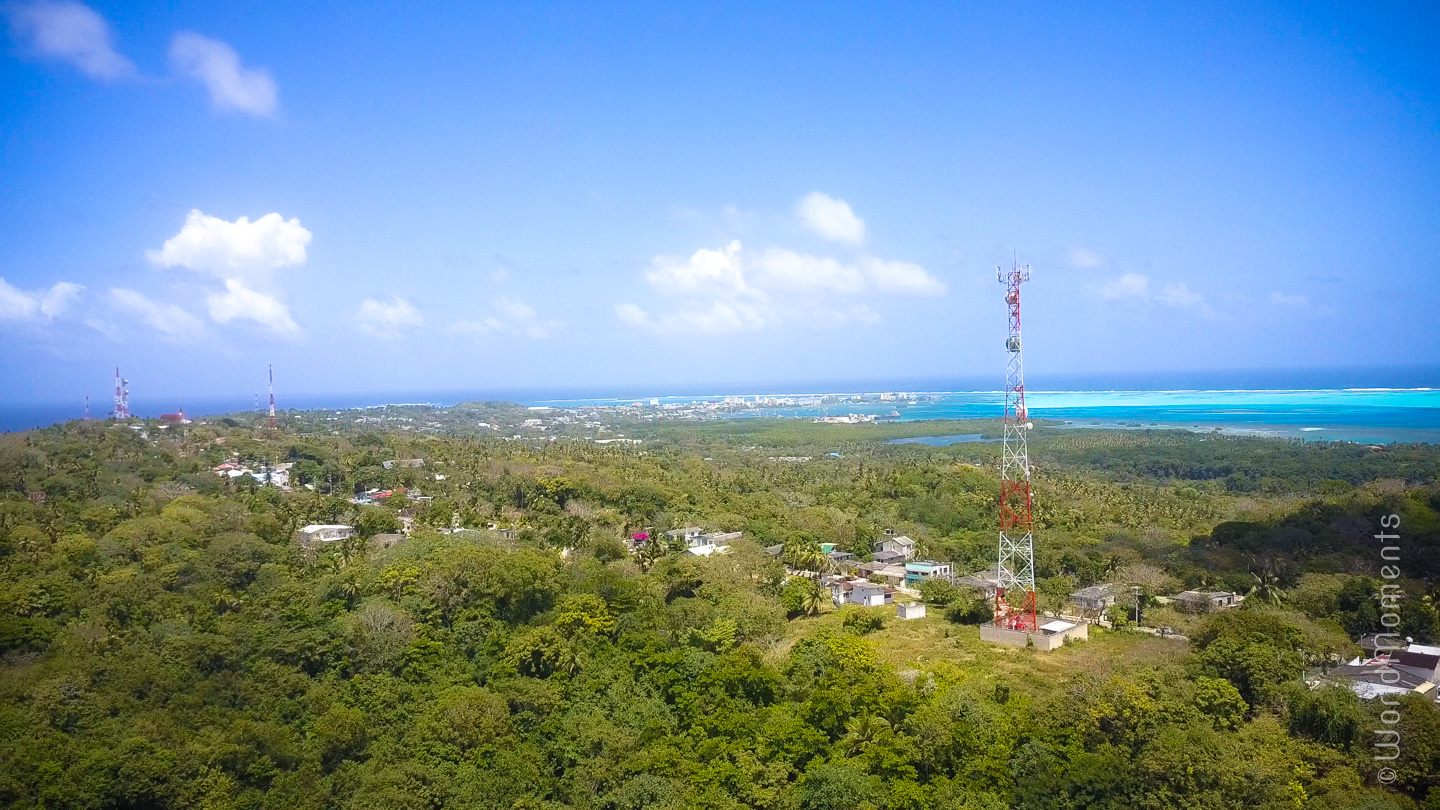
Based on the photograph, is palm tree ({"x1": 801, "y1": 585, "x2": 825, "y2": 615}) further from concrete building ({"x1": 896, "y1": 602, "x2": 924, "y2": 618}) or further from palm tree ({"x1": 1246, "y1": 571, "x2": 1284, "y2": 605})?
palm tree ({"x1": 1246, "y1": 571, "x2": 1284, "y2": 605})

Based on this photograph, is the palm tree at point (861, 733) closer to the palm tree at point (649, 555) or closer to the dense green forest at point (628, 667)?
the dense green forest at point (628, 667)

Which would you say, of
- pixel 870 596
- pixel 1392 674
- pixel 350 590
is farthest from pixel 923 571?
pixel 350 590

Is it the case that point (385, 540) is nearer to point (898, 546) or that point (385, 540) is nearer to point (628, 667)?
point (628, 667)

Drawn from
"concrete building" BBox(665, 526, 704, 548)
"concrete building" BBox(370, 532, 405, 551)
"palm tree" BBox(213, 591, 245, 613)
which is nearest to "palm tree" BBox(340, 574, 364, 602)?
"palm tree" BBox(213, 591, 245, 613)

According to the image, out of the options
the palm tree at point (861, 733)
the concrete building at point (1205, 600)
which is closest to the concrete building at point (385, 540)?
the palm tree at point (861, 733)

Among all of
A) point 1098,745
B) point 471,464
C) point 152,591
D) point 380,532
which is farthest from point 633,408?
point 1098,745

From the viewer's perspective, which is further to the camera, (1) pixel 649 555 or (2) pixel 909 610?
(1) pixel 649 555

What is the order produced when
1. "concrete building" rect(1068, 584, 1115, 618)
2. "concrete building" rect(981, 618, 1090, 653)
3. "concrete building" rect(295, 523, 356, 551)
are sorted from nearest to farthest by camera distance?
"concrete building" rect(981, 618, 1090, 653) < "concrete building" rect(1068, 584, 1115, 618) < "concrete building" rect(295, 523, 356, 551)
